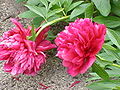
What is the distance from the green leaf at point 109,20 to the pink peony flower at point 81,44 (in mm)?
467

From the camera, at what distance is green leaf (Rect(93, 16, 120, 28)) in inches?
49.6

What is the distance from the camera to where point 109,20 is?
127cm

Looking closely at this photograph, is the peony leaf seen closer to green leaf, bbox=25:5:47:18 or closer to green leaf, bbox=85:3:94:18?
green leaf, bbox=25:5:47:18

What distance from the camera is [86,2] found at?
1368 millimetres

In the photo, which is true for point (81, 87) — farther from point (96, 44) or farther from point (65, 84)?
point (96, 44)

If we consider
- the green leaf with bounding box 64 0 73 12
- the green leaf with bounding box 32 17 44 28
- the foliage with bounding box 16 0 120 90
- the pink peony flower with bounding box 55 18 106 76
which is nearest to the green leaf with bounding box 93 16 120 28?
the foliage with bounding box 16 0 120 90

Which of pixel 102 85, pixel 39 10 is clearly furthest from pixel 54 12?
pixel 102 85

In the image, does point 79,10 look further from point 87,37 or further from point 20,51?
point 87,37

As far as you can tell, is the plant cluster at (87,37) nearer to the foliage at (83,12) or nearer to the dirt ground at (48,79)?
the foliage at (83,12)

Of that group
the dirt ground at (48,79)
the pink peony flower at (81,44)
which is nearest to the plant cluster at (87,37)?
the pink peony flower at (81,44)

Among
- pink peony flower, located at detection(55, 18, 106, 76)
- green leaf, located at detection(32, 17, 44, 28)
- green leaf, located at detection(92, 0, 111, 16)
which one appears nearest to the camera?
pink peony flower, located at detection(55, 18, 106, 76)

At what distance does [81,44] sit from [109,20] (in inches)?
20.1

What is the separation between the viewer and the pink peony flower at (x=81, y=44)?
783 millimetres

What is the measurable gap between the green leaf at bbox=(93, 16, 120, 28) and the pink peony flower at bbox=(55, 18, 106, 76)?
18.4 inches
